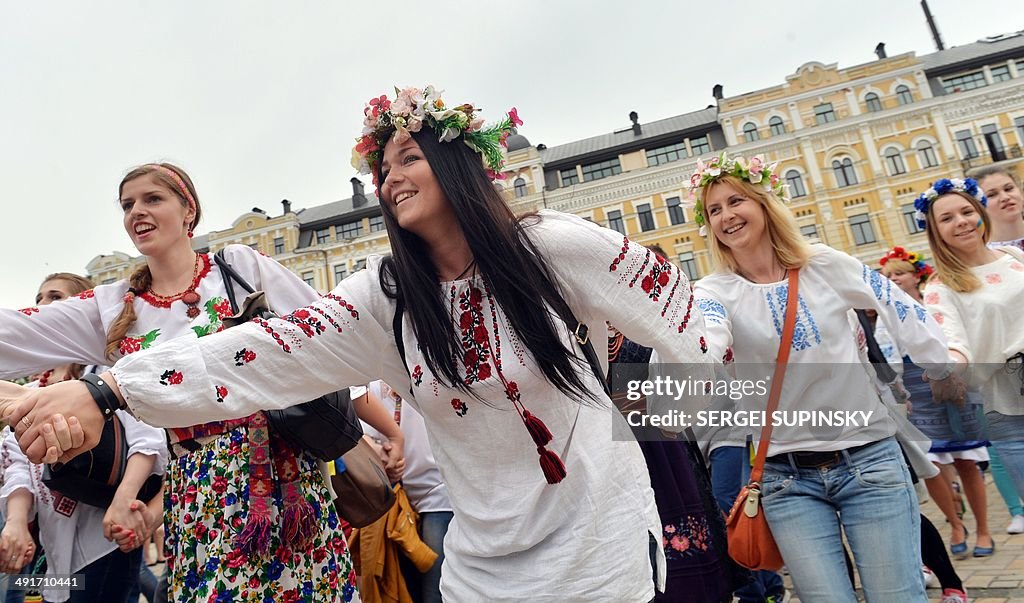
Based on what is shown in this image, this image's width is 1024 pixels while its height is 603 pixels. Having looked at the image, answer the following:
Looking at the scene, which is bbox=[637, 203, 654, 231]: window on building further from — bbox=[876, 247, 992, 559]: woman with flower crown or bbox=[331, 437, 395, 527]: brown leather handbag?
bbox=[331, 437, 395, 527]: brown leather handbag

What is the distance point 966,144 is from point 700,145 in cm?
1313

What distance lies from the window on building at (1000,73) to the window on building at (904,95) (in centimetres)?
435

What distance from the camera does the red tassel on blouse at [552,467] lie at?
1.62 meters

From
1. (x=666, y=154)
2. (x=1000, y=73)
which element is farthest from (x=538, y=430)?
(x=1000, y=73)

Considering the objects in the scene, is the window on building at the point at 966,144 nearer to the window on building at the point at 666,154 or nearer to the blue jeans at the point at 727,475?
the window on building at the point at 666,154

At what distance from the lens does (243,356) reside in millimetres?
Answer: 1705

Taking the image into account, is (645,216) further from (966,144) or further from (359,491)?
(359,491)

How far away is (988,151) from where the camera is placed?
106 ft

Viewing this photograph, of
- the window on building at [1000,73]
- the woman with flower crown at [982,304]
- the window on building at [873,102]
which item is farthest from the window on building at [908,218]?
the woman with flower crown at [982,304]

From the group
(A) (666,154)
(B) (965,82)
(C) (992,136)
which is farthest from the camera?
(A) (666,154)

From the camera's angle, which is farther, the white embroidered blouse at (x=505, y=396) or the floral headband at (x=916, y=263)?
the floral headband at (x=916, y=263)

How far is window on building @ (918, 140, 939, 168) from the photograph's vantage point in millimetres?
32844

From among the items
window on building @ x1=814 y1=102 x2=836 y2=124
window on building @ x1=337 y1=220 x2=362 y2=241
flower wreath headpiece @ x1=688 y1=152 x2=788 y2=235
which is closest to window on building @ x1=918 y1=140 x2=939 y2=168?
window on building @ x1=814 y1=102 x2=836 y2=124

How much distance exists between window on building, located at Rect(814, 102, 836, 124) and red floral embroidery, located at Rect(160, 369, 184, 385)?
38.8 metres
